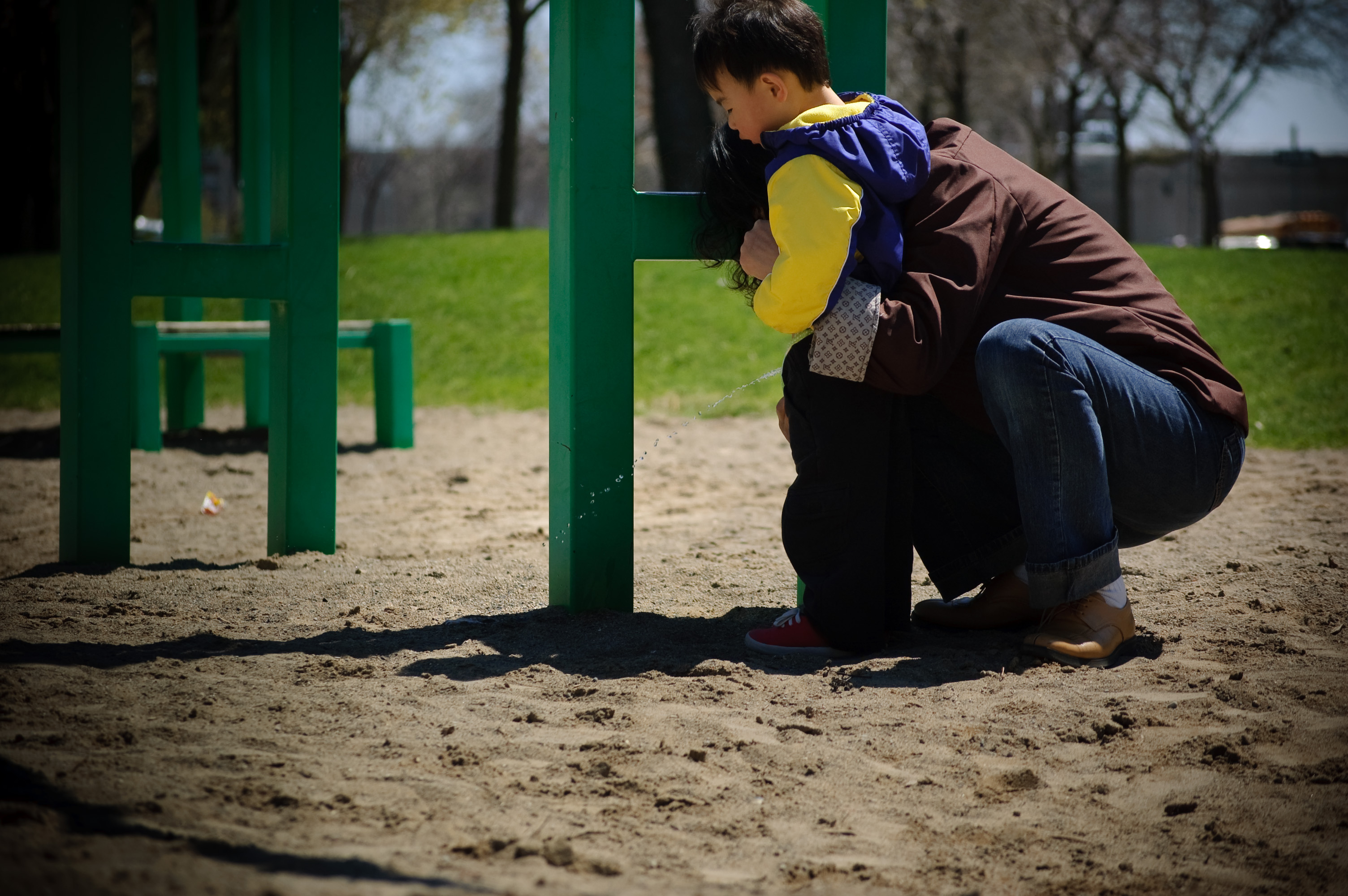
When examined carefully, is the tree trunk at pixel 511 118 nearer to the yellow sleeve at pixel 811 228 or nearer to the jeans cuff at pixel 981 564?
the jeans cuff at pixel 981 564

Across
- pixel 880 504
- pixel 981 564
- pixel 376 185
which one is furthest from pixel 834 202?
pixel 376 185

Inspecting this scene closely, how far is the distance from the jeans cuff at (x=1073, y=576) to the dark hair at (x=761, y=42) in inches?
45.6

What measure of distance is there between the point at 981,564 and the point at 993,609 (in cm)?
13

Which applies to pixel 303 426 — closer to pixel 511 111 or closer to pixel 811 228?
pixel 811 228

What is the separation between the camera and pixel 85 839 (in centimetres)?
150

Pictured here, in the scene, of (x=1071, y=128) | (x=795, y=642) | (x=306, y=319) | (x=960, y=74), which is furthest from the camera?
(x=1071, y=128)

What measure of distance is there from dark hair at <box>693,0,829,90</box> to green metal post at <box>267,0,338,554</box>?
1.61 meters

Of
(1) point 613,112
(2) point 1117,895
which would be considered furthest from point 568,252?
(2) point 1117,895

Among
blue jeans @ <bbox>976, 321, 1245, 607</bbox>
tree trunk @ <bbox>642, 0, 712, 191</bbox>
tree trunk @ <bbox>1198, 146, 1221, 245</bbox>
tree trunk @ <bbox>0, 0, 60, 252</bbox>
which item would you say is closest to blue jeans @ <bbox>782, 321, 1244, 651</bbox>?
blue jeans @ <bbox>976, 321, 1245, 607</bbox>

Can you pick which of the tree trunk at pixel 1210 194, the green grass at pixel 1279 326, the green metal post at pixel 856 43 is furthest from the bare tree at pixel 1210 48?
the green metal post at pixel 856 43

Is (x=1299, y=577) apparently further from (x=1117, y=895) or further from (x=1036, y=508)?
(x=1117, y=895)

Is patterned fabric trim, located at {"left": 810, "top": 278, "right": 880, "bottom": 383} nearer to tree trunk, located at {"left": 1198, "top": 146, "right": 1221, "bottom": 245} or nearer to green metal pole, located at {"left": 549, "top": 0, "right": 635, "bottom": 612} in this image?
green metal pole, located at {"left": 549, "top": 0, "right": 635, "bottom": 612}

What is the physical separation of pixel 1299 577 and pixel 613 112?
2292 millimetres

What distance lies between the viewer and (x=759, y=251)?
244 centimetres
